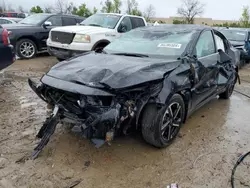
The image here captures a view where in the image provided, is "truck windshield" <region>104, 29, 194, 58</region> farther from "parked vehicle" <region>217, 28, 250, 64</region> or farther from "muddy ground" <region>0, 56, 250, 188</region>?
"parked vehicle" <region>217, 28, 250, 64</region>

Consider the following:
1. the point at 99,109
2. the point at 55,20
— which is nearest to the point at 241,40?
the point at 55,20

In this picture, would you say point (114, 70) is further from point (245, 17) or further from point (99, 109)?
point (245, 17)

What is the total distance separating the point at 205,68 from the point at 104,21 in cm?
512

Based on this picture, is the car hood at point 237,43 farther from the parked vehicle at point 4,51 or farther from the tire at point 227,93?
the parked vehicle at point 4,51

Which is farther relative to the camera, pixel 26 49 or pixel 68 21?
pixel 68 21

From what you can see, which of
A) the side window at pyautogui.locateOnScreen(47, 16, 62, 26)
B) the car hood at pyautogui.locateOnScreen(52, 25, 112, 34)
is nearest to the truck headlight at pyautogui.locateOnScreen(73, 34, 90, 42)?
the car hood at pyautogui.locateOnScreen(52, 25, 112, 34)

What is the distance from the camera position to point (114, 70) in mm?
2883

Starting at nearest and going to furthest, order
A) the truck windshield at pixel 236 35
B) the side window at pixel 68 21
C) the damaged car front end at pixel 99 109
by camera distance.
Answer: the damaged car front end at pixel 99 109, the side window at pixel 68 21, the truck windshield at pixel 236 35

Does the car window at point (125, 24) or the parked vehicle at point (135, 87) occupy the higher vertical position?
the car window at point (125, 24)

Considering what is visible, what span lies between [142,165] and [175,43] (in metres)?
1.91

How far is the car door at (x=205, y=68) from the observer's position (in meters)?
3.63

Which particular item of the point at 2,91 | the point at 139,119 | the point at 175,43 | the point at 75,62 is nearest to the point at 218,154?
the point at 139,119

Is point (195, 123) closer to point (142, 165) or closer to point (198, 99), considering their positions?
point (198, 99)

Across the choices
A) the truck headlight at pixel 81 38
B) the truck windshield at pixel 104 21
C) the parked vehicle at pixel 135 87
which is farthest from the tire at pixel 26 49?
the parked vehicle at pixel 135 87
